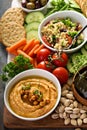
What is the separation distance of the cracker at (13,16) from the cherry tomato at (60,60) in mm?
452

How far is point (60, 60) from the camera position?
2.33 meters

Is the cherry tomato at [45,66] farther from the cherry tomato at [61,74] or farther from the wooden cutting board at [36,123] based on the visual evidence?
the wooden cutting board at [36,123]

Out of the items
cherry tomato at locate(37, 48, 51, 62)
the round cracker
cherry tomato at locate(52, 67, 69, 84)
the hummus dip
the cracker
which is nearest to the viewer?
the hummus dip

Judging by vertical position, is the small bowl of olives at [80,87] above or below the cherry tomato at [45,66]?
below

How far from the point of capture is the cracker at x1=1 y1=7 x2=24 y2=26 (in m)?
2.65

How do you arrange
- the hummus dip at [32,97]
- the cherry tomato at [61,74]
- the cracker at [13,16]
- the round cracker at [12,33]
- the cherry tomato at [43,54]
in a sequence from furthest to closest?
the cracker at [13,16]
the round cracker at [12,33]
the cherry tomato at [43,54]
the cherry tomato at [61,74]
the hummus dip at [32,97]

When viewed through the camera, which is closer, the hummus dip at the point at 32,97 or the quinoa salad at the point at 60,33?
the hummus dip at the point at 32,97

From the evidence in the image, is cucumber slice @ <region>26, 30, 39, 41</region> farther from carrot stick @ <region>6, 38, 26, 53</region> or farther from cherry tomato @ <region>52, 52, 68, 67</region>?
cherry tomato @ <region>52, 52, 68, 67</region>


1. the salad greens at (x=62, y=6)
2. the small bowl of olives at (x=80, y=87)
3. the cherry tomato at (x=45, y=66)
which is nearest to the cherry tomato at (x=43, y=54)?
Result: the cherry tomato at (x=45, y=66)

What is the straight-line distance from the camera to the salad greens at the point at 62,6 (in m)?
2.70

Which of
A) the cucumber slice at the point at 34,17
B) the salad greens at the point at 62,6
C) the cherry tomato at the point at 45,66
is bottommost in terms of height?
the cherry tomato at the point at 45,66

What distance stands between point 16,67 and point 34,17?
508 mm

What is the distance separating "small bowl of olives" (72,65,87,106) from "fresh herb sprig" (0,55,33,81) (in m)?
0.33

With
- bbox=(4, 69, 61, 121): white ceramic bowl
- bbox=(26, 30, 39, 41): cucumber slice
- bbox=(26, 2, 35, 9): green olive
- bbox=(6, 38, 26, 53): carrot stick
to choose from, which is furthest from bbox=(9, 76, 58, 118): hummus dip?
bbox=(26, 2, 35, 9): green olive
